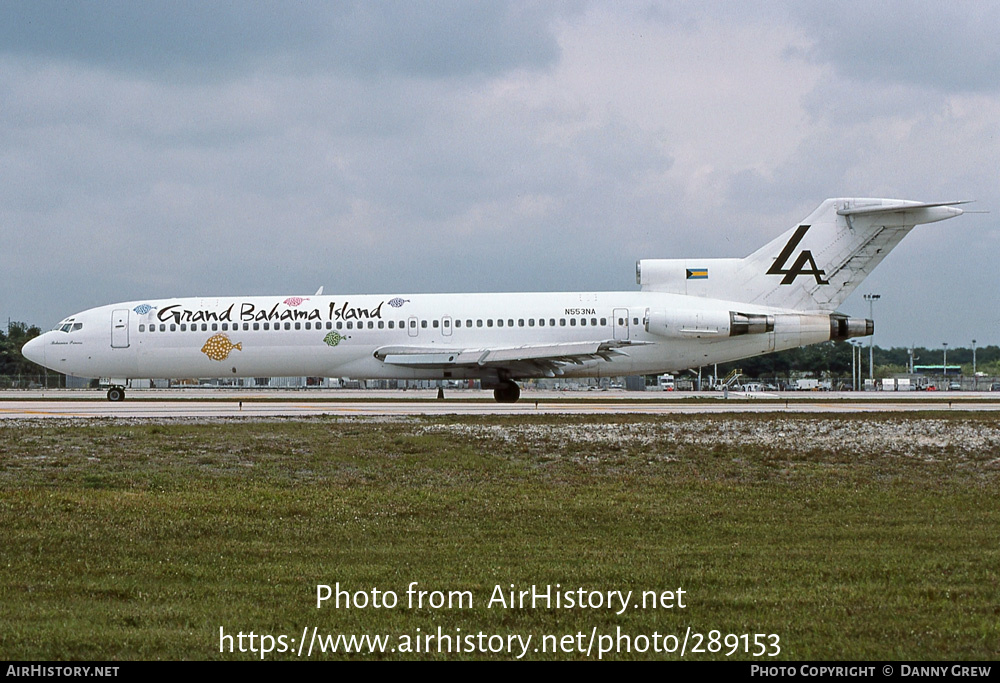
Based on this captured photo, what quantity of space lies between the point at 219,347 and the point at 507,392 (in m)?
10.6

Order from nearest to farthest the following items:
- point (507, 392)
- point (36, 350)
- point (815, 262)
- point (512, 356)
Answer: point (512, 356) < point (815, 262) < point (507, 392) < point (36, 350)

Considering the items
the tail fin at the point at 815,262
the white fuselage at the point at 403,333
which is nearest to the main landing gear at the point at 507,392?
the white fuselage at the point at 403,333

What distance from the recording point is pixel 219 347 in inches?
1438

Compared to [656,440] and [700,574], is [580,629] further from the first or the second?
[656,440]

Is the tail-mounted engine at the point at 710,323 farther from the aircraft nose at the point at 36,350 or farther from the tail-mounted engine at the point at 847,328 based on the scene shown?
the aircraft nose at the point at 36,350

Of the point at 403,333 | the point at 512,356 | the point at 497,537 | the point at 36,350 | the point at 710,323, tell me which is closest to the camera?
the point at 497,537

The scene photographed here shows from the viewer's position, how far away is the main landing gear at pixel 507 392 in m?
36.4

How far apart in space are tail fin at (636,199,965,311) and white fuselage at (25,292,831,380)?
1.98 ft

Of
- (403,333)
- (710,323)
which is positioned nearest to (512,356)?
(403,333)

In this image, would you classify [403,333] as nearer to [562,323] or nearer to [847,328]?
[562,323]

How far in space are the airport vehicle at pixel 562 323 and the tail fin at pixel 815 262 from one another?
0.13ft

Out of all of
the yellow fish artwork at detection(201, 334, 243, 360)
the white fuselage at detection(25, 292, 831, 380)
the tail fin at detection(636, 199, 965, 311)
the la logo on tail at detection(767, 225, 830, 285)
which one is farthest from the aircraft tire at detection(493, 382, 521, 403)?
the la logo on tail at detection(767, 225, 830, 285)

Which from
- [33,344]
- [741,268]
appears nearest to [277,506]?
[741,268]

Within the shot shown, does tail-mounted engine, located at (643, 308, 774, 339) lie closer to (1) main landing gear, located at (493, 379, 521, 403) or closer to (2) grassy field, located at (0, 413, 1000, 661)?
(1) main landing gear, located at (493, 379, 521, 403)
